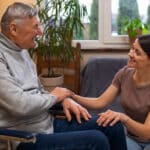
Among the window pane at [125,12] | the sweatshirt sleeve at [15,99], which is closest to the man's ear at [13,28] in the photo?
the sweatshirt sleeve at [15,99]

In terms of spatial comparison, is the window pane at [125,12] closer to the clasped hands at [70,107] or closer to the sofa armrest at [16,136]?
the clasped hands at [70,107]

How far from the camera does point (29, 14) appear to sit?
5.99 ft

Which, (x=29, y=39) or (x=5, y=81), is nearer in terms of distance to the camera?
(x=5, y=81)

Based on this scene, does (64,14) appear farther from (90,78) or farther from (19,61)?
(19,61)

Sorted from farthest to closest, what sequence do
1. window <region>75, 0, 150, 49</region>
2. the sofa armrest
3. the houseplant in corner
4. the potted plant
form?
window <region>75, 0, 150, 49</region> < the potted plant < the houseplant in corner < the sofa armrest

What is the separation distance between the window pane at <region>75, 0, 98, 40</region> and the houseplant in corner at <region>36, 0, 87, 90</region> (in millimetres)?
336

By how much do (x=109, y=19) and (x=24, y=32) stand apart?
199 centimetres

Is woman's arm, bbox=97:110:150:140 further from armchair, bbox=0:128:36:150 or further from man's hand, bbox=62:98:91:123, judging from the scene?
armchair, bbox=0:128:36:150

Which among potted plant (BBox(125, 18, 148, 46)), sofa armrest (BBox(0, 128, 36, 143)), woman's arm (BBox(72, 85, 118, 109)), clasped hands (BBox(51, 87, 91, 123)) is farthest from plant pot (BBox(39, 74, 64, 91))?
sofa armrest (BBox(0, 128, 36, 143))

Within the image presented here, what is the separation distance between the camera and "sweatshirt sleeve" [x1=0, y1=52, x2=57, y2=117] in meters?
1.63

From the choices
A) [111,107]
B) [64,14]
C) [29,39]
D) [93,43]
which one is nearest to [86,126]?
[29,39]

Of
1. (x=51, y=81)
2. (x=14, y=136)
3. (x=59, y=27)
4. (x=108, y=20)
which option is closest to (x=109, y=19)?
(x=108, y=20)

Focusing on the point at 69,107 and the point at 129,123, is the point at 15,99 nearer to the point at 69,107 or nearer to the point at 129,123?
the point at 69,107

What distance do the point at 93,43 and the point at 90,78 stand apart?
0.59 m
